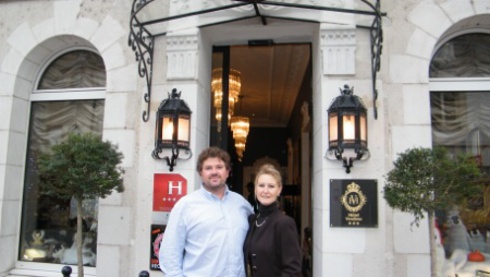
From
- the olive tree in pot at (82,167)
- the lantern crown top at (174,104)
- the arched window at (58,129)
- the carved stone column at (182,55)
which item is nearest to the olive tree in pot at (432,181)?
the lantern crown top at (174,104)

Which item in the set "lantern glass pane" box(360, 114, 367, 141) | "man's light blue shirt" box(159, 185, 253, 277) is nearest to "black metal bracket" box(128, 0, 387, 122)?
"lantern glass pane" box(360, 114, 367, 141)

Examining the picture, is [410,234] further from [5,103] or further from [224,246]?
[5,103]

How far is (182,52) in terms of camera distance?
16.6ft

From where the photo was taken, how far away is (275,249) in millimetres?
2666

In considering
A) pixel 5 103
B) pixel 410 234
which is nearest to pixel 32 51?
pixel 5 103

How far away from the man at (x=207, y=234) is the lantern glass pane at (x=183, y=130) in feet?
6.01

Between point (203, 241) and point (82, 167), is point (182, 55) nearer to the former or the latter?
point (82, 167)

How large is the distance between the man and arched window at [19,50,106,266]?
3002 mm

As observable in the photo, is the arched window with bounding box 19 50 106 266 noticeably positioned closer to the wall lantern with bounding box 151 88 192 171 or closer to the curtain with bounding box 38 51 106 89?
the curtain with bounding box 38 51 106 89

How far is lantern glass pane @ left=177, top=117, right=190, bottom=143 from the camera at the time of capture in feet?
15.8

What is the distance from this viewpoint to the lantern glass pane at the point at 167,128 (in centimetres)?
476

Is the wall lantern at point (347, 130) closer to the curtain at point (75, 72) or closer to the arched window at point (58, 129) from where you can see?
the arched window at point (58, 129)

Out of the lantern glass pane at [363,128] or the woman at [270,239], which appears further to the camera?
the lantern glass pane at [363,128]

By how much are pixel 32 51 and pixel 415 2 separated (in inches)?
195
